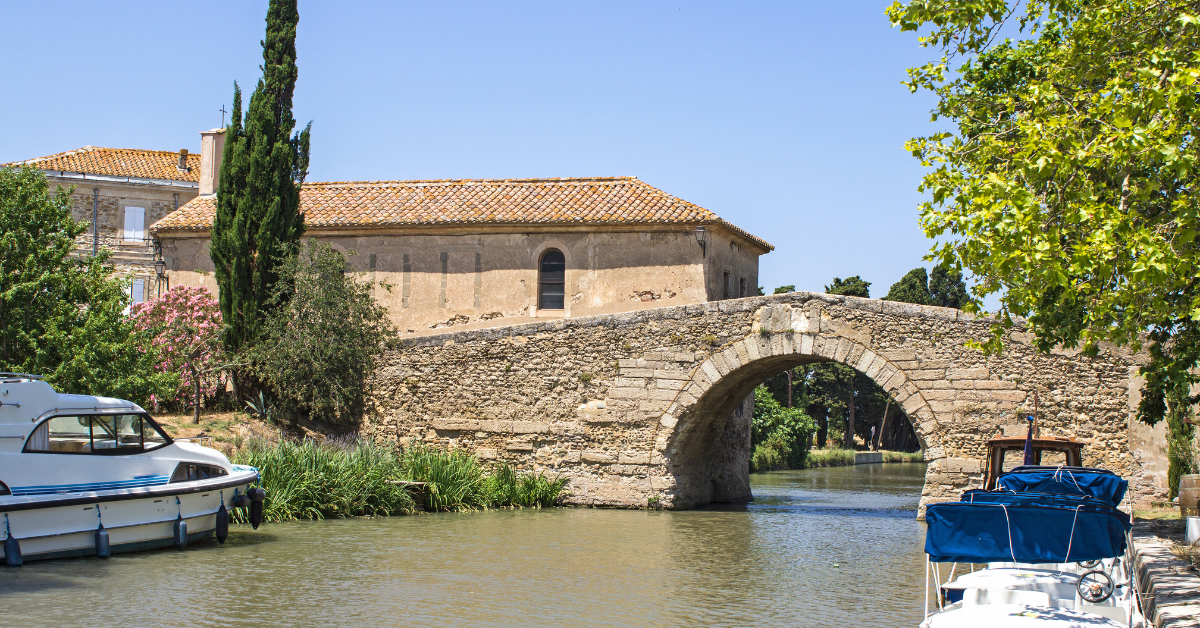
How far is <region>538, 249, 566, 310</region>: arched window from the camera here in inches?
904

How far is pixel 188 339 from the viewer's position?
65.3 feet

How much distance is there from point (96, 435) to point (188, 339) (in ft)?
27.0

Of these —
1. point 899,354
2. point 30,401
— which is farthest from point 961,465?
point 30,401

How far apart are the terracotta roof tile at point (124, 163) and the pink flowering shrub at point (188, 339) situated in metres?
18.0

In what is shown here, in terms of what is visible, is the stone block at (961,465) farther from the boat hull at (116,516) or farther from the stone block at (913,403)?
the boat hull at (116,516)

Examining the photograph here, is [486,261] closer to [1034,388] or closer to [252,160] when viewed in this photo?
[252,160]

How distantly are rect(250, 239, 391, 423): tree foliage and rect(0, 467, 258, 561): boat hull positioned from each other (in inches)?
218

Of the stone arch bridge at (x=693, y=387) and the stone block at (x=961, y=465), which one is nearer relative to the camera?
the stone arch bridge at (x=693, y=387)

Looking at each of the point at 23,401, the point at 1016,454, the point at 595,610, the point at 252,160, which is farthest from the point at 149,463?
the point at 1016,454

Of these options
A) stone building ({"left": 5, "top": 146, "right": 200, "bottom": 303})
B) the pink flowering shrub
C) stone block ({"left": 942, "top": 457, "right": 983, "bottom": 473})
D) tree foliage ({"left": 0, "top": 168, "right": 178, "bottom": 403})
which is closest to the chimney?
stone building ({"left": 5, "top": 146, "right": 200, "bottom": 303})

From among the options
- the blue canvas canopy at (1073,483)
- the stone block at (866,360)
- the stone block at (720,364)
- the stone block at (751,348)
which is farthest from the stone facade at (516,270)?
the blue canvas canopy at (1073,483)

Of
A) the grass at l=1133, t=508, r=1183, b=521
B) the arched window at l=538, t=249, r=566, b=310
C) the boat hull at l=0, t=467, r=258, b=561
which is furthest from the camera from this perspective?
the arched window at l=538, t=249, r=566, b=310

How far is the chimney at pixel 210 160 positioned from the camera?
1297 inches

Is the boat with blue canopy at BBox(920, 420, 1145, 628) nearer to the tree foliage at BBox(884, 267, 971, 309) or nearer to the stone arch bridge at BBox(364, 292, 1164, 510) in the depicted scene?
the stone arch bridge at BBox(364, 292, 1164, 510)
